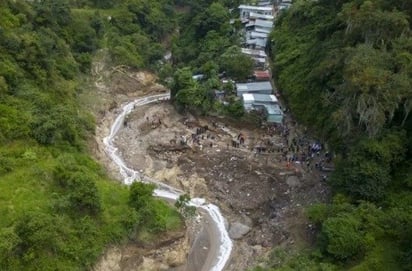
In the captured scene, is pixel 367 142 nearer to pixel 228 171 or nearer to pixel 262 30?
Answer: pixel 228 171

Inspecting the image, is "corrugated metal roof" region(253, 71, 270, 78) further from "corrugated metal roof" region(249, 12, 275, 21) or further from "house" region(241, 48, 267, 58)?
"corrugated metal roof" region(249, 12, 275, 21)

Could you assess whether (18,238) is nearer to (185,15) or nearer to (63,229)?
(63,229)

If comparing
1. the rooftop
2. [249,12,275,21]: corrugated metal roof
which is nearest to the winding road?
the rooftop

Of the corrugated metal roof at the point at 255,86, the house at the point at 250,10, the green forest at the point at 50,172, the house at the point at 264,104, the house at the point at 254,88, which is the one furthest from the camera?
the house at the point at 250,10

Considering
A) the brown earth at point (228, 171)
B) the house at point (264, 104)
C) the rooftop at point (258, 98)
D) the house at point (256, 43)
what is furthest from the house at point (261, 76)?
the brown earth at point (228, 171)

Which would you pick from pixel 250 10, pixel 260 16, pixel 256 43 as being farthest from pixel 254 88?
pixel 250 10

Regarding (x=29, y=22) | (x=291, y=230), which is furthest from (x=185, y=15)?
(x=291, y=230)

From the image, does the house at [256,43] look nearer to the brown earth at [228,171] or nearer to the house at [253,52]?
the house at [253,52]
